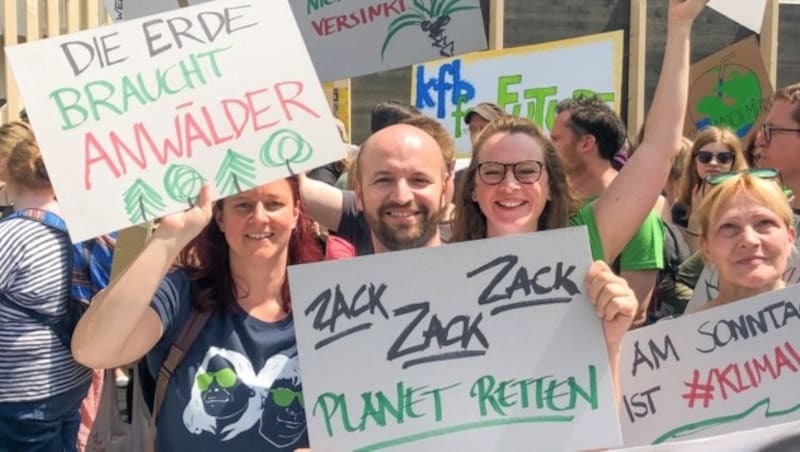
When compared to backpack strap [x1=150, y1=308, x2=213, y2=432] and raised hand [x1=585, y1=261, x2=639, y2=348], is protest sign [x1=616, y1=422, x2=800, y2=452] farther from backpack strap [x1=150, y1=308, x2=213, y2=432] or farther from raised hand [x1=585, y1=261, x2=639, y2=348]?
backpack strap [x1=150, y1=308, x2=213, y2=432]

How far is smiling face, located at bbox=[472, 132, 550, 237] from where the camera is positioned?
2.52 m

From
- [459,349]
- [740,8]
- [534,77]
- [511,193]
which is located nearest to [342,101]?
[534,77]

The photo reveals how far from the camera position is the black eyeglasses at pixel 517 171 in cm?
254

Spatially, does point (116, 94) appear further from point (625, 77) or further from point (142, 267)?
point (625, 77)

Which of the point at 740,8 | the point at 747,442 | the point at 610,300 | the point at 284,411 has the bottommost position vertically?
the point at 747,442

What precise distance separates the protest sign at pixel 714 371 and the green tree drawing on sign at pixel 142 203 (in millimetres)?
1039

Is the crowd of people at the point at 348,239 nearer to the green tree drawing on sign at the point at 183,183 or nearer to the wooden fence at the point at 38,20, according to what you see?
the green tree drawing on sign at the point at 183,183

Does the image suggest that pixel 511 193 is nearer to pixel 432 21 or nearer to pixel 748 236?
pixel 748 236

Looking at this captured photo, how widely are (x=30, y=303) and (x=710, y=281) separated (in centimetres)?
210

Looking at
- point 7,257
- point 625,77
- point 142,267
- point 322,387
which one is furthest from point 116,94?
point 625,77

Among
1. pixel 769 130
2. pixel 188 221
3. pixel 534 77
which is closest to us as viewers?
pixel 188 221

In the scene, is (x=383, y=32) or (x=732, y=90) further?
(x=732, y=90)

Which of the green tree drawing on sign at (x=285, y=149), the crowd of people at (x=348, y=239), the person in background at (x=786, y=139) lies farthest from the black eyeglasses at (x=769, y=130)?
the green tree drawing on sign at (x=285, y=149)

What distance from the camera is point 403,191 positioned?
2371mm
